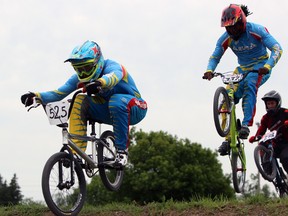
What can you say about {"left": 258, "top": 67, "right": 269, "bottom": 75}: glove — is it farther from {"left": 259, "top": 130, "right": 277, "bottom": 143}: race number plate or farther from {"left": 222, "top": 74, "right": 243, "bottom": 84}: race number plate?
{"left": 259, "top": 130, "right": 277, "bottom": 143}: race number plate

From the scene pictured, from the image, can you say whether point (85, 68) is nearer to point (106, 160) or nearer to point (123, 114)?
point (123, 114)

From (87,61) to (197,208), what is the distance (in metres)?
2.92

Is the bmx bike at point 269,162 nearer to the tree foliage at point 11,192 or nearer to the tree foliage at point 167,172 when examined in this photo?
the tree foliage at point 11,192

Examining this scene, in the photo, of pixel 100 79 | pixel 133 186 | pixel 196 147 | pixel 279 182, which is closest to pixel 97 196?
pixel 133 186

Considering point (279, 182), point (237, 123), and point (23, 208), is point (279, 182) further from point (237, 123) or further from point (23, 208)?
point (23, 208)

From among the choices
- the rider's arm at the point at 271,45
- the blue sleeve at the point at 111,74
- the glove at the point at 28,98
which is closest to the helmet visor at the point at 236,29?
the rider's arm at the point at 271,45

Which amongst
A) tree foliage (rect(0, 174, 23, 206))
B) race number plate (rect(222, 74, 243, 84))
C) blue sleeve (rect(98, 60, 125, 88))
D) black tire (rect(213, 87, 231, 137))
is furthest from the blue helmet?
tree foliage (rect(0, 174, 23, 206))

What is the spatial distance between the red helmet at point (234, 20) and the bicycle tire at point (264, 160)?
2.35m

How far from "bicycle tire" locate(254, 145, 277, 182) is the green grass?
5.68 ft

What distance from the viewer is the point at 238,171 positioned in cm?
1223

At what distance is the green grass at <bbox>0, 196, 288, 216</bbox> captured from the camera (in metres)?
10.0

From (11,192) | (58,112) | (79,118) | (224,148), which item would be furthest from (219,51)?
(11,192)

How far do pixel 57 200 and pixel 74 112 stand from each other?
1725 millimetres

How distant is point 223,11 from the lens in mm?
11633
